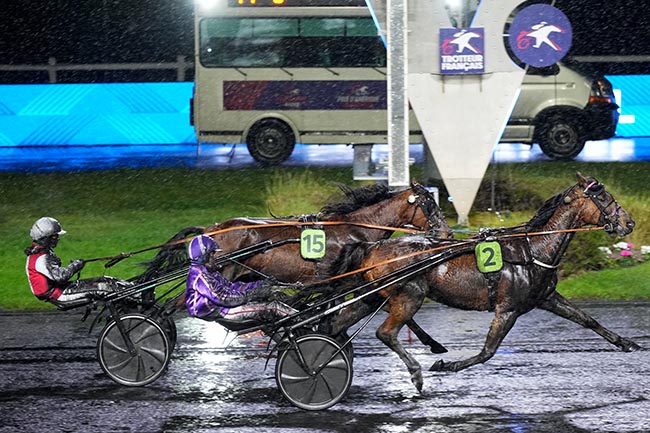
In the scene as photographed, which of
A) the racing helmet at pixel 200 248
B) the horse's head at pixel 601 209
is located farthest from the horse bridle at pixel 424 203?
the racing helmet at pixel 200 248

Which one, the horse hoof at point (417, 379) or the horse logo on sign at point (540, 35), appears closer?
the horse hoof at point (417, 379)

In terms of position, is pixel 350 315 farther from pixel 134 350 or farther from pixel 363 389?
pixel 134 350

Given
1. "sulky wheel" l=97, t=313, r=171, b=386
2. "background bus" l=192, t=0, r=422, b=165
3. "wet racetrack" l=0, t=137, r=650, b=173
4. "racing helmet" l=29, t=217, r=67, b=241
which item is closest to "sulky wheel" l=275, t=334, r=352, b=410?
"sulky wheel" l=97, t=313, r=171, b=386

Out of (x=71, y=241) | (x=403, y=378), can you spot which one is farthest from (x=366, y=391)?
(x=71, y=241)

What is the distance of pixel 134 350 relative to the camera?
877cm

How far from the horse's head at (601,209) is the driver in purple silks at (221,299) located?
2.36 meters

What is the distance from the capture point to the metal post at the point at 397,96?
12797 mm

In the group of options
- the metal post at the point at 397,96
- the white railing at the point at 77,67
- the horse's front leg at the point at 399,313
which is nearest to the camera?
the horse's front leg at the point at 399,313

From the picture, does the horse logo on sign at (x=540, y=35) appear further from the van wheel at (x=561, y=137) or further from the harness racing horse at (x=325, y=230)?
the van wheel at (x=561, y=137)

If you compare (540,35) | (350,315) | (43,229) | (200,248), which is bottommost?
(350,315)

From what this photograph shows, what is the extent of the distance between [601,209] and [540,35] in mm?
5623

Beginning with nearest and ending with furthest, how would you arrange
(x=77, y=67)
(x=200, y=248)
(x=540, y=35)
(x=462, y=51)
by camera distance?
(x=200, y=248) → (x=540, y=35) → (x=462, y=51) → (x=77, y=67)

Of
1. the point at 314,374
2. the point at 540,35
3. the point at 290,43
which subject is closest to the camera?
the point at 314,374

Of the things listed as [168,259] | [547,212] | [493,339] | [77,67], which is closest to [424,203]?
[547,212]
